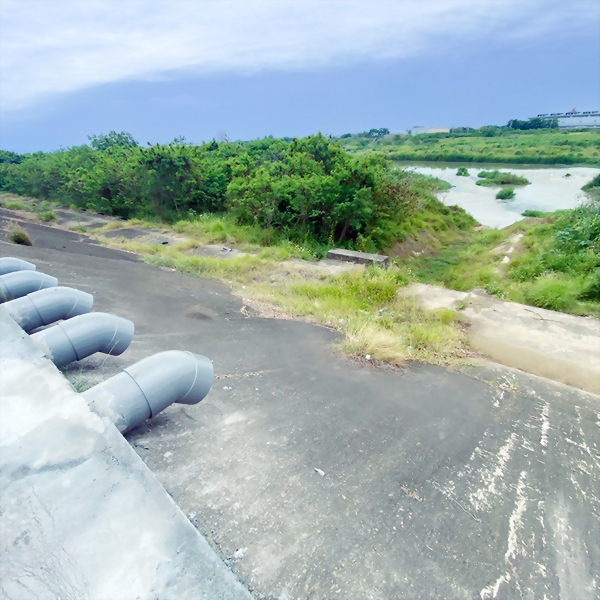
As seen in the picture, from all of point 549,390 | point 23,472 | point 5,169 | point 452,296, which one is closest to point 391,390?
point 549,390

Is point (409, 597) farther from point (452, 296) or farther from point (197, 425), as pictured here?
point (452, 296)

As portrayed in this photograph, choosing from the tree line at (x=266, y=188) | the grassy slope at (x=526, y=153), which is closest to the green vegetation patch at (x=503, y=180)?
the grassy slope at (x=526, y=153)

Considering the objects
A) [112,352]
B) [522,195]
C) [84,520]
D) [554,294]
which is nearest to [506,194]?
[522,195]

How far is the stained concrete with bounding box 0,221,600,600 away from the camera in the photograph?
2.32 m

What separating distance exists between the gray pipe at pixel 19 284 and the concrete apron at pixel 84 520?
6.42 ft

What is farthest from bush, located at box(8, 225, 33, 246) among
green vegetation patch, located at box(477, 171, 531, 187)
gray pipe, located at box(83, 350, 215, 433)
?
green vegetation patch, located at box(477, 171, 531, 187)

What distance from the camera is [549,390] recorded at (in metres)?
4.54

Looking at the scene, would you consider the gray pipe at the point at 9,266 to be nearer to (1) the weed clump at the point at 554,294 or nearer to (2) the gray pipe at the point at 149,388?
(2) the gray pipe at the point at 149,388

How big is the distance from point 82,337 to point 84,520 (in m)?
1.49

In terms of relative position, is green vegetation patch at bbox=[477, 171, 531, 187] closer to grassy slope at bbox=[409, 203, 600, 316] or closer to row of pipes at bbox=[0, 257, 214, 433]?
grassy slope at bbox=[409, 203, 600, 316]

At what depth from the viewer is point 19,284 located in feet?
10.8

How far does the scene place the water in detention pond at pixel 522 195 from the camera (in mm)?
24422

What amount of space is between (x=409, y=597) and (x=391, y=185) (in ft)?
42.8

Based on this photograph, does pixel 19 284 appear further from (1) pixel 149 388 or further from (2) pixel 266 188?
(2) pixel 266 188
